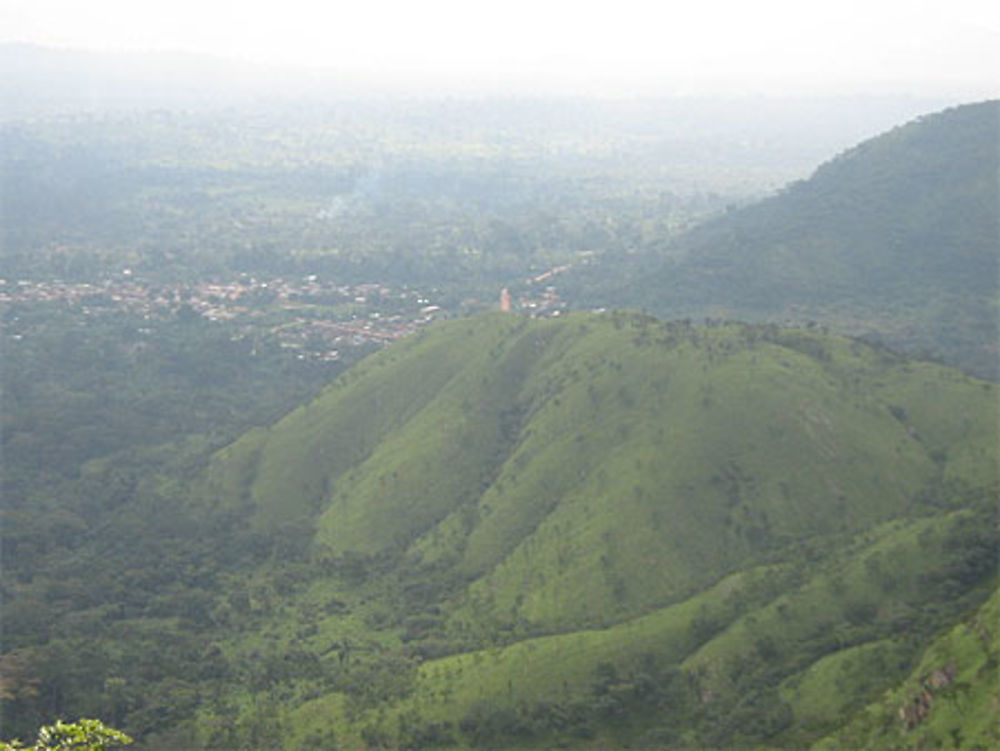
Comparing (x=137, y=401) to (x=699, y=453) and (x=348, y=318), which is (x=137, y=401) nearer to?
(x=348, y=318)

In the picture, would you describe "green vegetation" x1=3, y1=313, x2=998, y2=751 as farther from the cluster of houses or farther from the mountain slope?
the cluster of houses

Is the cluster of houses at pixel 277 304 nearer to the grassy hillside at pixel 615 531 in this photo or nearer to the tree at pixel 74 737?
the grassy hillside at pixel 615 531

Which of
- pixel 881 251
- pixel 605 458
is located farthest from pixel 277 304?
pixel 605 458

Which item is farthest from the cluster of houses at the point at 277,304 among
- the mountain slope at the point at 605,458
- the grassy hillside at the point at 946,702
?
the grassy hillside at the point at 946,702

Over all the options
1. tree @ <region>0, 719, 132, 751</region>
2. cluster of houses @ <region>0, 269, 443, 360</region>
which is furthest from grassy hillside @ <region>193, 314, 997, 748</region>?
cluster of houses @ <region>0, 269, 443, 360</region>

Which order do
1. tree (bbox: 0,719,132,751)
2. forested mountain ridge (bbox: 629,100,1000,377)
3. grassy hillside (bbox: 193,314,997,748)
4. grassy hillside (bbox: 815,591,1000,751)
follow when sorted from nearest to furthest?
tree (bbox: 0,719,132,751) < grassy hillside (bbox: 815,591,1000,751) < grassy hillside (bbox: 193,314,997,748) < forested mountain ridge (bbox: 629,100,1000,377)

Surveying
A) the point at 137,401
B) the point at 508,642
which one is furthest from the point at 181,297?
the point at 508,642

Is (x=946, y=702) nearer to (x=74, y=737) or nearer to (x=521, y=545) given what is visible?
(x=521, y=545)
